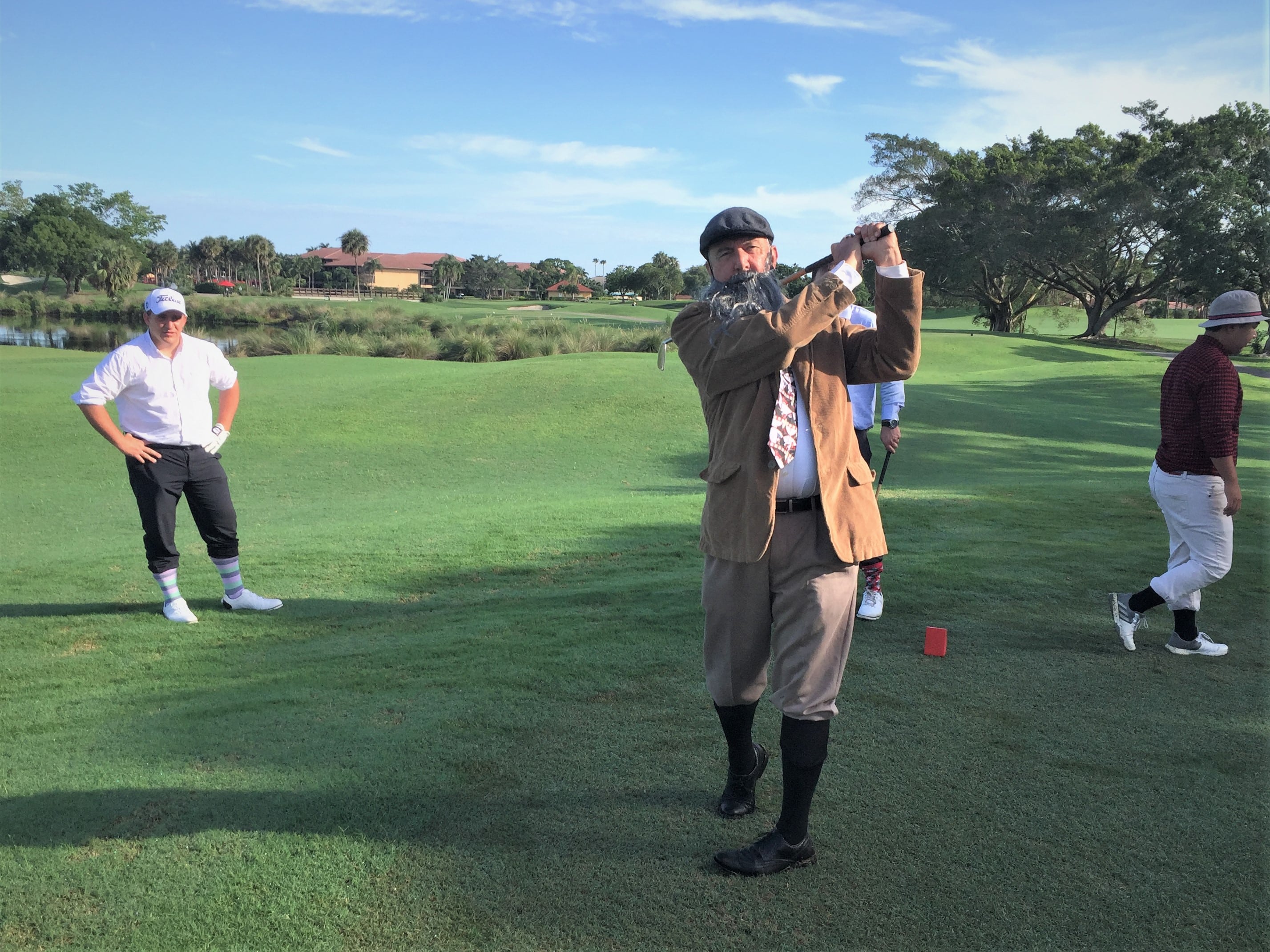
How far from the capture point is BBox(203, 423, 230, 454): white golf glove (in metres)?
5.64

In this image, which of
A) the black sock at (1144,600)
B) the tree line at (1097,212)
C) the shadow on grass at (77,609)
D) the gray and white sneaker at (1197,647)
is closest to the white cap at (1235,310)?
the black sock at (1144,600)

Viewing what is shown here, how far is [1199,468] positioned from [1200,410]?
0.32 m

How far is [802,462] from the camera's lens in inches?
111

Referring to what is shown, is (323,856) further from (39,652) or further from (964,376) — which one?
(964,376)

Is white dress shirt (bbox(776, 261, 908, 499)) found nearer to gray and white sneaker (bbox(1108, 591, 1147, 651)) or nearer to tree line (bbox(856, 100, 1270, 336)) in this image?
gray and white sneaker (bbox(1108, 591, 1147, 651))

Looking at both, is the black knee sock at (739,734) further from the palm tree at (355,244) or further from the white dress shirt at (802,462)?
the palm tree at (355,244)

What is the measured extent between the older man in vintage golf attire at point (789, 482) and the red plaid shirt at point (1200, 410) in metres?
2.64

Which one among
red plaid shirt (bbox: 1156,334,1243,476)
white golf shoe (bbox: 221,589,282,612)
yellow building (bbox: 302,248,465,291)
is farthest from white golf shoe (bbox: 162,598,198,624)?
yellow building (bbox: 302,248,465,291)

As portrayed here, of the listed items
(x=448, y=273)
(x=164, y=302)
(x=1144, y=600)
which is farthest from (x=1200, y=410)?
(x=448, y=273)

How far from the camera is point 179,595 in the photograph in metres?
5.75

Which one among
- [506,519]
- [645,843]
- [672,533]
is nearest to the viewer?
[645,843]

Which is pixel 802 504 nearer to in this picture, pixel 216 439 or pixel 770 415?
pixel 770 415

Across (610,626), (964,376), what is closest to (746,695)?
(610,626)

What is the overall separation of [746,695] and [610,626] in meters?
2.15
